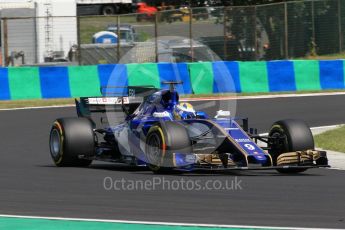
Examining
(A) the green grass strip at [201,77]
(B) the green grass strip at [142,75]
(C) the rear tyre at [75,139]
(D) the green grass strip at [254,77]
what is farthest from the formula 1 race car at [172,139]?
(D) the green grass strip at [254,77]

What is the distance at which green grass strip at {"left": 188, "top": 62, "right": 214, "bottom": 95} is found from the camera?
27328 mm

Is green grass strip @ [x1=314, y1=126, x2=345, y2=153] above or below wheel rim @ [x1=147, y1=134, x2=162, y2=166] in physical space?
below

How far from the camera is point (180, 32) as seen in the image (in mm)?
A: 32156

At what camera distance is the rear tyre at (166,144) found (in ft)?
40.1

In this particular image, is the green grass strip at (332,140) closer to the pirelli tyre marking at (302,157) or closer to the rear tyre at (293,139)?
the rear tyre at (293,139)

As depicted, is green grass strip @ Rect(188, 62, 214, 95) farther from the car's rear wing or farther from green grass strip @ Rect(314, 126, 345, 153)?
the car's rear wing

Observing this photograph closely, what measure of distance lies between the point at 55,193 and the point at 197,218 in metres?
2.45

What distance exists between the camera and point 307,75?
91.9 ft

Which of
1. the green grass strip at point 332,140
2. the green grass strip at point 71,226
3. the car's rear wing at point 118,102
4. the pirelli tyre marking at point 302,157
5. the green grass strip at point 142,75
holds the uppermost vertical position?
the green grass strip at point 142,75

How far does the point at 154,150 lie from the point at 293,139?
72.3 inches

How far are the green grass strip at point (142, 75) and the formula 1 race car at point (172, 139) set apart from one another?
38.9ft

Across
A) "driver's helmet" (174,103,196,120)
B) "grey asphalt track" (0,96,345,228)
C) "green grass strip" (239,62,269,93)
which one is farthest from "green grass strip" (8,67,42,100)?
"driver's helmet" (174,103,196,120)

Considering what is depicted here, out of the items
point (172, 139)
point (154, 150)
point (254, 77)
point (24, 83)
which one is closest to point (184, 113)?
point (154, 150)

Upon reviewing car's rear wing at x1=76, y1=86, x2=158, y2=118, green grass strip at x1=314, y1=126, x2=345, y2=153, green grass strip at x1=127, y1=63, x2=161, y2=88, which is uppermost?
green grass strip at x1=127, y1=63, x2=161, y2=88
